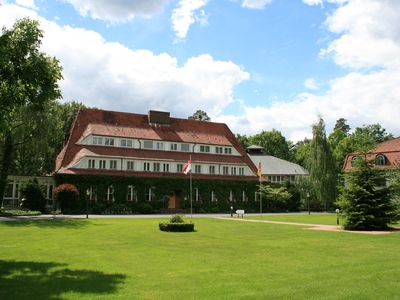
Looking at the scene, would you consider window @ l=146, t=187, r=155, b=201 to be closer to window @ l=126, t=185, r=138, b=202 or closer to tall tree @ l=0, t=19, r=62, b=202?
window @ l=126, t=185, r=138, b=202

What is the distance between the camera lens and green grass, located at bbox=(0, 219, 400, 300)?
9539 mm

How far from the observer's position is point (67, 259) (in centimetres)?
1441

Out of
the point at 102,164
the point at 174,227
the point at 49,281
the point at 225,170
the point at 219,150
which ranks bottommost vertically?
the point at 49,281

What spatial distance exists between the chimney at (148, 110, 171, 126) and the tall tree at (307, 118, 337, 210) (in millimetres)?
21418

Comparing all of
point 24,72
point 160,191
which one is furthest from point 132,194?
point 24,72

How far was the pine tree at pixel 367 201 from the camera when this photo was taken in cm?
2819

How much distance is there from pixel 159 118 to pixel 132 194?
12.9m

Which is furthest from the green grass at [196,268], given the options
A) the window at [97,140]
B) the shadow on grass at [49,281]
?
the window at [97,140]

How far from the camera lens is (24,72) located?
46.6ft

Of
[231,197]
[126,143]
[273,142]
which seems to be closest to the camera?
[126,143]

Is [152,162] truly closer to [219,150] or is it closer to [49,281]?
[219,150]

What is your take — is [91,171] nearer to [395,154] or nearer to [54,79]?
[54,79]

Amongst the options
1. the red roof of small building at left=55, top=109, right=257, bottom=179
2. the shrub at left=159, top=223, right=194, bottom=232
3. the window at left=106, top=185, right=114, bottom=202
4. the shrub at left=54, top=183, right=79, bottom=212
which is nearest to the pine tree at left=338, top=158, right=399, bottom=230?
the shrub at left=159, top=223, right=194, bottom=232

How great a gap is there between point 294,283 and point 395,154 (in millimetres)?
51508
